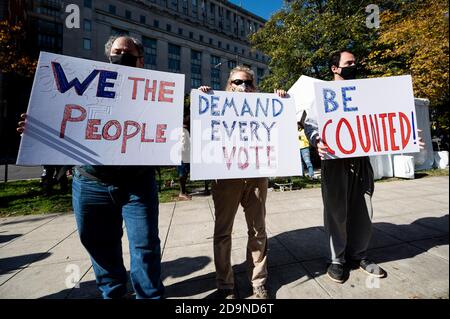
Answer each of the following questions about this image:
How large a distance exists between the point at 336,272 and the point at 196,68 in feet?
161

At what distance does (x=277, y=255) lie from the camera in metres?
3.00

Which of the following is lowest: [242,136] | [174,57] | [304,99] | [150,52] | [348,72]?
[242,136]

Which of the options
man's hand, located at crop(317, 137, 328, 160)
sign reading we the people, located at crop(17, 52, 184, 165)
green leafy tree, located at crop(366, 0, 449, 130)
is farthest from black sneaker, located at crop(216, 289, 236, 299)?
green leafy tree, located at crop(366, 0, 449, 130)

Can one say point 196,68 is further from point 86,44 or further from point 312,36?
point 312,36

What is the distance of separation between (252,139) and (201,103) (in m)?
0.56

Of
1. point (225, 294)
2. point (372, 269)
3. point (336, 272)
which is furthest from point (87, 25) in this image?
point (372, 269)

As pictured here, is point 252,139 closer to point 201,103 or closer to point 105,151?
point 201,103

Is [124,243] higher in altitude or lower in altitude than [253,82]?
lower

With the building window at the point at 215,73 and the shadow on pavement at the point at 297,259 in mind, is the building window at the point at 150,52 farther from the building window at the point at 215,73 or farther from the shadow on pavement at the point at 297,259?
the shadow on pavement at the point at 297,259

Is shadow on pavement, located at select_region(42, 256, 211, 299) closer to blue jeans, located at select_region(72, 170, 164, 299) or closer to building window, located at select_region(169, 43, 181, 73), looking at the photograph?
blue jeans, located at select_region(72, 170, 164, 299)

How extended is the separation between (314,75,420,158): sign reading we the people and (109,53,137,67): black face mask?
5.50 ft

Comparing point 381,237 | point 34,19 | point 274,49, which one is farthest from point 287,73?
point 34,19
